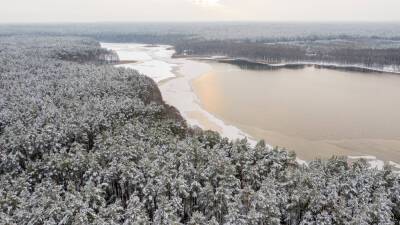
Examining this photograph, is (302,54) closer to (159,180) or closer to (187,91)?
(187,91)

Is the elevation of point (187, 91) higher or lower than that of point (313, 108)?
higher

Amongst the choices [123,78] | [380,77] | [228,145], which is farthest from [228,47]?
[228,145]

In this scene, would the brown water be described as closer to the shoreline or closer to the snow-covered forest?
the shoreline

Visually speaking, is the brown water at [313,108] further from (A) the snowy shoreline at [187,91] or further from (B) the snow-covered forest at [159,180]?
(B) the snow-covered forest at [159,180]

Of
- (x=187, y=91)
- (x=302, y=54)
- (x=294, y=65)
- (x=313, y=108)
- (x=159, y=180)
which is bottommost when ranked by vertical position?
(x=313, y=108)

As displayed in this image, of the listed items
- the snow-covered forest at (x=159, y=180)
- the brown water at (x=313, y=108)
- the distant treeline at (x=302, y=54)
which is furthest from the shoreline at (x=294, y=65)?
the snow-covered forest at (x=159, y=180)

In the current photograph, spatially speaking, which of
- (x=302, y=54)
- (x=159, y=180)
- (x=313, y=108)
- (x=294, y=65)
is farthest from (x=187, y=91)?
(x=302, y=54)

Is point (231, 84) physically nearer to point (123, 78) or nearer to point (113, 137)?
point (123, 78)
